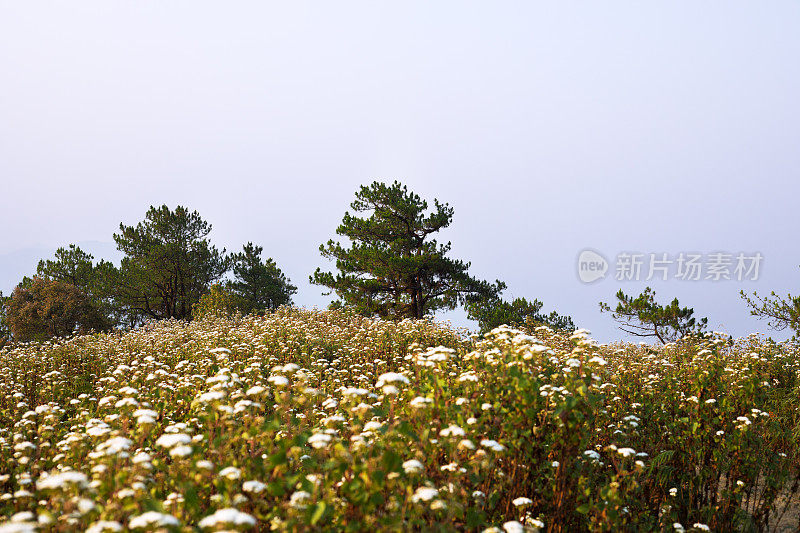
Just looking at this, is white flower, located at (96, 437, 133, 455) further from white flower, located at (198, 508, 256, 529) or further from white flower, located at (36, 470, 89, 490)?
white flower, located at (198, 508, 256, 529)

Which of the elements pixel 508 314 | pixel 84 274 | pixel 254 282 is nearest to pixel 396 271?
pixel 508 314

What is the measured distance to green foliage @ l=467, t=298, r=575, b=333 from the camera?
848 inches

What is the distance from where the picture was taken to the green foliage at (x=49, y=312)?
25000mm

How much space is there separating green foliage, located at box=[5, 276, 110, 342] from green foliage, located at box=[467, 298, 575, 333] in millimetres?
19875

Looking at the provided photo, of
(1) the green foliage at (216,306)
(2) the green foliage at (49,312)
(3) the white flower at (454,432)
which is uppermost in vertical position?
(3) the white flower at (454,432)

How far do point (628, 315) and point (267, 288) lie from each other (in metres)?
23.9

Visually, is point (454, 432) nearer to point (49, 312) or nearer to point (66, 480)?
point (66, 480)

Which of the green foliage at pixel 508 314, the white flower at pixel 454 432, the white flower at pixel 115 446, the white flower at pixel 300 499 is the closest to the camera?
the white flower at pixel 300 499

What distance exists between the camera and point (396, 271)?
22516mm

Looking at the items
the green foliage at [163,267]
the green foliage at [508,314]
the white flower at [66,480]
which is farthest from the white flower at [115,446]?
the green foliage at [163,267]

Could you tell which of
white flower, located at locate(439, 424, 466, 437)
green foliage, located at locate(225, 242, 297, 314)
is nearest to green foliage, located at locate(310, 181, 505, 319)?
green foliage, located at locate(225, 242, 297, 314)

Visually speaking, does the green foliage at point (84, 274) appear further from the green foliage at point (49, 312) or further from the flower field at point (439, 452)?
the flower field at point (439, 452)

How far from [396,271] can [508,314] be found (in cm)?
536

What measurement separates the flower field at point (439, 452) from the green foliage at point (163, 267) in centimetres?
2404
